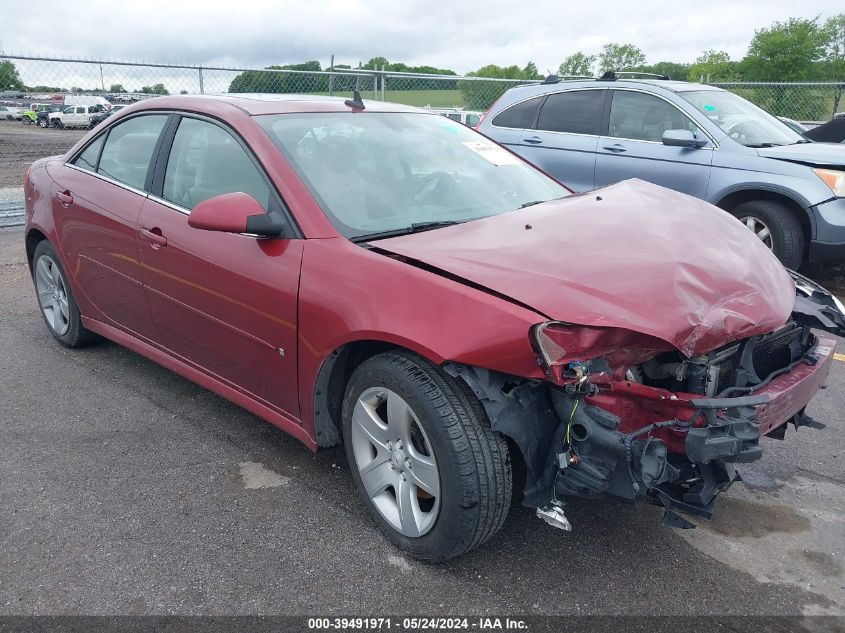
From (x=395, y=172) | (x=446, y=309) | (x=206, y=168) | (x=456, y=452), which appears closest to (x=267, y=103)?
(x=206, y=168)

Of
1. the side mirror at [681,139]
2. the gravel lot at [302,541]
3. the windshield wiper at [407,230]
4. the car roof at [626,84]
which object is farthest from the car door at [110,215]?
the car roof at [626,84]

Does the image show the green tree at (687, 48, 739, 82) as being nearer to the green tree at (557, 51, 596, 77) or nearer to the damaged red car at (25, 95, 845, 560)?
the green tree at (557, 51, 596, 77)

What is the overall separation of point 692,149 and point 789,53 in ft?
172

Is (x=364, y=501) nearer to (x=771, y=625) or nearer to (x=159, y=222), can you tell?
(x=771, y=625)

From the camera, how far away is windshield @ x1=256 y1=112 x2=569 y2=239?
2.87 m

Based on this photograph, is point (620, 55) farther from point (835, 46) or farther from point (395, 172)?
point (395, 172)

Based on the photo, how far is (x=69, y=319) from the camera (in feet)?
14.5

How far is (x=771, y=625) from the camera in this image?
7.30 feet

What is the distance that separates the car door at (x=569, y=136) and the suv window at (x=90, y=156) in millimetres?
4264

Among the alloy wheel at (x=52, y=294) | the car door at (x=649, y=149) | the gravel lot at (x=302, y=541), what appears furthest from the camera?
the car door at (x=649, y=149)

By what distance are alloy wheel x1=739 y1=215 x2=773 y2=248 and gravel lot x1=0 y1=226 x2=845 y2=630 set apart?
276 cm

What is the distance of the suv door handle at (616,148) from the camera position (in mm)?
6746

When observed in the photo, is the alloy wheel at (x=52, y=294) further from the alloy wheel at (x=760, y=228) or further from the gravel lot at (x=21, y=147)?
the gravel lot at (x=21, y=147)

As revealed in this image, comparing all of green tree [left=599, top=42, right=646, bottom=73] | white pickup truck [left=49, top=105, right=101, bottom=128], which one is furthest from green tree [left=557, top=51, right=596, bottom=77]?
white pickup truck [left=49, top=105, right=101, bottom=128]
